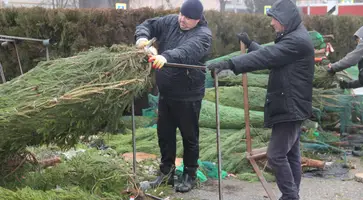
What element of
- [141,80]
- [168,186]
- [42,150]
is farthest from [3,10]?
[141,80]

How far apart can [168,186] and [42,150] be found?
1.34m

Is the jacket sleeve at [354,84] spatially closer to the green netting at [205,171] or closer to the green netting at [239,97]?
the green netting at [239,97]

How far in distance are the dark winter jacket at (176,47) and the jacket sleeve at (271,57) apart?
57 centimetres

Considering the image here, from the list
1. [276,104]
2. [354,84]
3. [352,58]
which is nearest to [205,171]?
[276,104]

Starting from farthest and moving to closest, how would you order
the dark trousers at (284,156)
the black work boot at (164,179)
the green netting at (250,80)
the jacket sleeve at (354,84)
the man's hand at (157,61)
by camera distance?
the green netting at (250,80) → the jacket sleeve at (354,84) → the black work boot at (164,179) → the dark trousers at (284,156) → the man's hand at (157,61)

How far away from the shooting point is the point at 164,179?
195 inches

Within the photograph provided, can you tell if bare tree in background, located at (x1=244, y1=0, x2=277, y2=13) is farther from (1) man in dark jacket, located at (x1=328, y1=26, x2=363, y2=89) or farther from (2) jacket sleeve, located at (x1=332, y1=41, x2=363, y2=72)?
(2) jacket sleeve, located at (x1=332, y1=41, x2=363, y2=72)

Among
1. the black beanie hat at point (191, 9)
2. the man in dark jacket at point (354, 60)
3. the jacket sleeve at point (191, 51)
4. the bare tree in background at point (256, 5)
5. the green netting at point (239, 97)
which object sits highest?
the black beanie hat at point (191, 9)

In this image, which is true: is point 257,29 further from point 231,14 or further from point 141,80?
point 141,80

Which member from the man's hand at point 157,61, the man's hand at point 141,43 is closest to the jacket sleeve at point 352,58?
the man's hand at point 141,43

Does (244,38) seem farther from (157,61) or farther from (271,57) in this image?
(157,61)

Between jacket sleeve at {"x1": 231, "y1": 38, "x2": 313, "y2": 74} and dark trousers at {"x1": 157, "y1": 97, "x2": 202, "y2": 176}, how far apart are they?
3.03 feet

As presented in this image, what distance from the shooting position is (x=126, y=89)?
344cm

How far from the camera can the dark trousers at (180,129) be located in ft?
15.6
